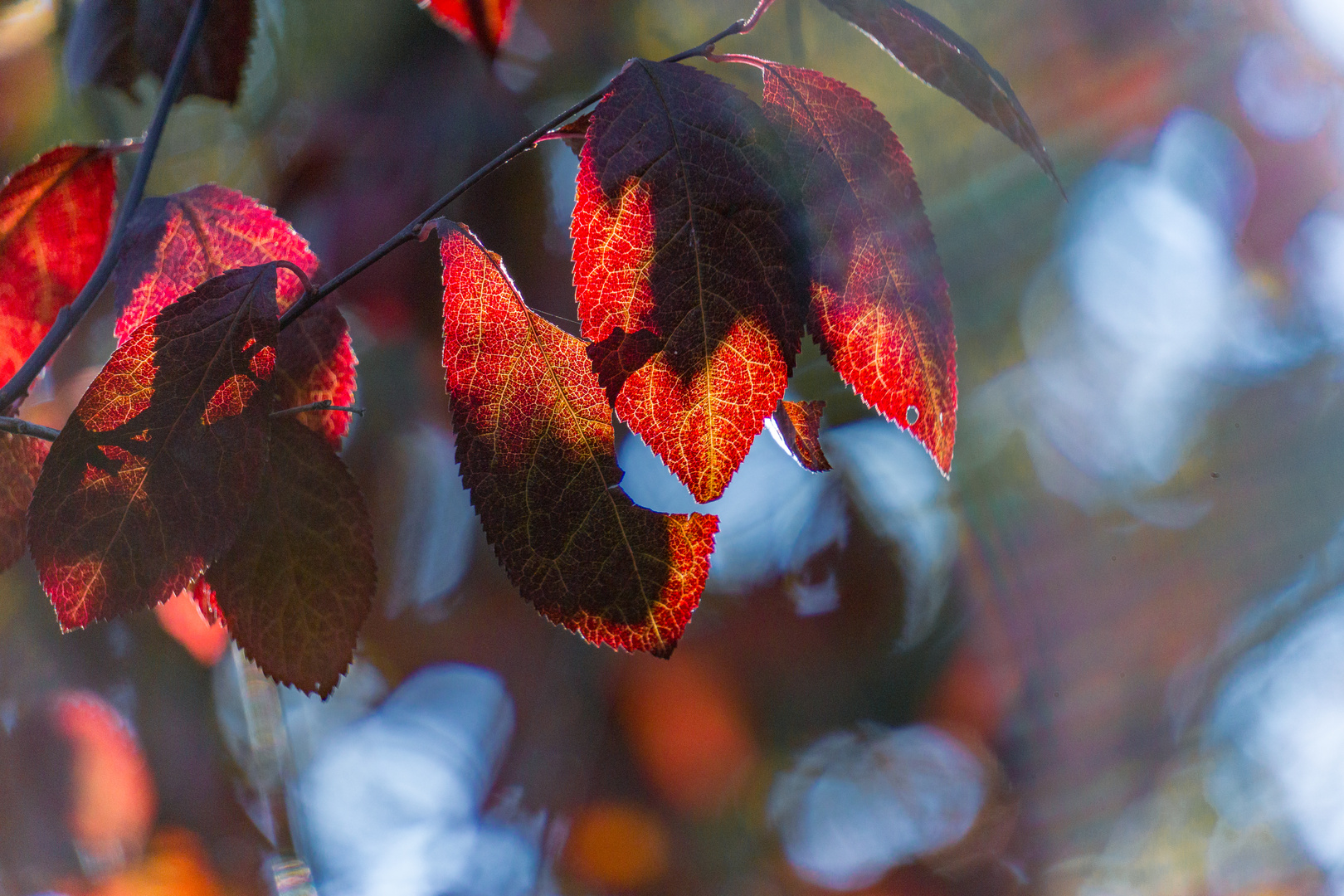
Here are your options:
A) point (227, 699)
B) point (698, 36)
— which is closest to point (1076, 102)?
point (698, 36)

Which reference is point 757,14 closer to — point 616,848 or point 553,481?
point 553,481

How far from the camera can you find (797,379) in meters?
A: 0.90

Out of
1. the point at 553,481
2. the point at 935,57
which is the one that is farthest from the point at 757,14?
the point at 553,481

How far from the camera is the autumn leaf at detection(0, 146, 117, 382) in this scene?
31cm

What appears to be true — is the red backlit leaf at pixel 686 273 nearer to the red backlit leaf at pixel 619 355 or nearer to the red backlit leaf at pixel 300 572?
the red backlit leaf at pixel 619 355

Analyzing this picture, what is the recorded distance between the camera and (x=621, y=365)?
0.18m

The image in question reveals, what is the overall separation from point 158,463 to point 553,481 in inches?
4.5


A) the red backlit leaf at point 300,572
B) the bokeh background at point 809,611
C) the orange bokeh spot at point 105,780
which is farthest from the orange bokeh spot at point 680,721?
the red backlit leaf at point 300,572

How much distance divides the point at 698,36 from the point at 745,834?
1.02 meters

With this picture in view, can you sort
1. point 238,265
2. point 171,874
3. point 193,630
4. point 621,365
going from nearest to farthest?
point 621,365, point 238,265, point 193,630, point 171,874

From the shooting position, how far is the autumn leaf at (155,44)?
0.33 meters

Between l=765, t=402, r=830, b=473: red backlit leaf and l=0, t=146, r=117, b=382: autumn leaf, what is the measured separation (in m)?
0.32

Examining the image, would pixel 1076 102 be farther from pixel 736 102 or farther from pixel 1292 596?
pixel 736 102

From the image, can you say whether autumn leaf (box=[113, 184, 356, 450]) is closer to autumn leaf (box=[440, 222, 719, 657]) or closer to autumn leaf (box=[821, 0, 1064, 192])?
autumn leaf (box=[440, 222, 719, 657])
